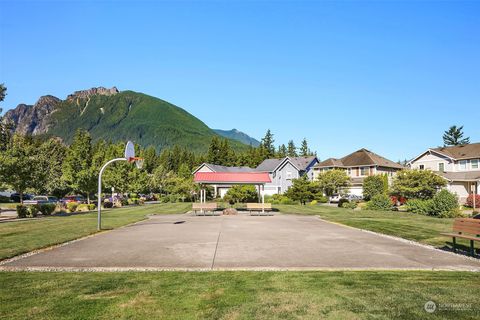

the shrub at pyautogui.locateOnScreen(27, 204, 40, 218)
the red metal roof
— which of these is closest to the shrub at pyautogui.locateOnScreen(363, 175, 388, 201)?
the red metal roof

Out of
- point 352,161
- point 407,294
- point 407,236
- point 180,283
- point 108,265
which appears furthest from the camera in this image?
point 352,161

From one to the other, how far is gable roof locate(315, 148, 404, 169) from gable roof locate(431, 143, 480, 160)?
10.1 meters

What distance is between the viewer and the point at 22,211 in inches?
1088

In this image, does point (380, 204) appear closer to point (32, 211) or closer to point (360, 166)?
point (360, 166)

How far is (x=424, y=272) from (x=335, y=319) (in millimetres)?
4396

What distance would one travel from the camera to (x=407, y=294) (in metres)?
6.48

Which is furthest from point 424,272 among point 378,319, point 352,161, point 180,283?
point 352,161

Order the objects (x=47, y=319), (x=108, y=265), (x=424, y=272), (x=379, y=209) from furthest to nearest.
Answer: (x=379, y=209)
(x=108, y=265)
(x=424, y=272)
(x=47, y=319)

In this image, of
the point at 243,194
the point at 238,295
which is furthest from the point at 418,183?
the point at 238,295

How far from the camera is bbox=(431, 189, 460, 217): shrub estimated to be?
26422 mm

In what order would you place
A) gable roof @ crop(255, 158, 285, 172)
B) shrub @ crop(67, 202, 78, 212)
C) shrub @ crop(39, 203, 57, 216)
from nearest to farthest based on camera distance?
shrub @ crop(39, 203, 57, 216)
shrub @ crop(67, 202, 78, 212)
gable roof @ crop(255, 158, 285, 172)

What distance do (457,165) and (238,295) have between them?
177 feet

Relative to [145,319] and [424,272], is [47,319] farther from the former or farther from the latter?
[424,272]

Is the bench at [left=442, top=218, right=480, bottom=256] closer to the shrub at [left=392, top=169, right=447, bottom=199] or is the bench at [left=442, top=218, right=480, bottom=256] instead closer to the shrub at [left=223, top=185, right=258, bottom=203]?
the shrub at [left=392, top=169, right=447, bottom=199]
